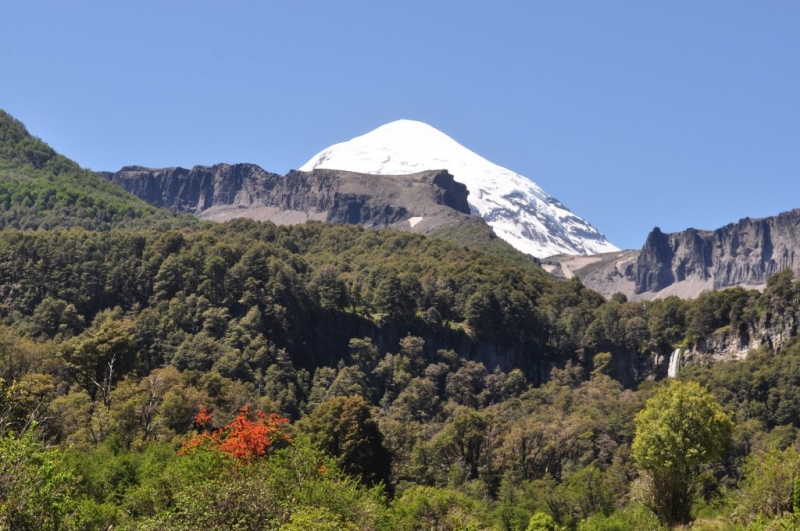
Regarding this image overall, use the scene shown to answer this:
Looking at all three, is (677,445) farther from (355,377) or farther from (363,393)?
(355,377)

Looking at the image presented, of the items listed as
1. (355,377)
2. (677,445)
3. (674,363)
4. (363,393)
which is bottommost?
(363,393)

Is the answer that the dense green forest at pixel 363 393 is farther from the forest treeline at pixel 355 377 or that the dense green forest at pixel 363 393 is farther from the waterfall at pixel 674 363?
the waterfall at pixel 674 363

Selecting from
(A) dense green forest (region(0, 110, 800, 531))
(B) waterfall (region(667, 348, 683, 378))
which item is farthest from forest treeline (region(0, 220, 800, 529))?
(B) waterfall (region(667, 348, 683, 378))

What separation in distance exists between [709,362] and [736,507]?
10920cm

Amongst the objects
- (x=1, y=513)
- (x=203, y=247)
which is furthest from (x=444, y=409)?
(x=1, y=513)

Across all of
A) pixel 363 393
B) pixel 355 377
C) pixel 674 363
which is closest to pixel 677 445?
pixel 363 393

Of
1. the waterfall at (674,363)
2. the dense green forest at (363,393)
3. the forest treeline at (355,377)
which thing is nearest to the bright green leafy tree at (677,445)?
the dense green forest at (363,393)

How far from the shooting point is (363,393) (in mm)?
→ 132625

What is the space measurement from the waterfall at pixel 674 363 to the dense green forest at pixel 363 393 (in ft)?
8.68

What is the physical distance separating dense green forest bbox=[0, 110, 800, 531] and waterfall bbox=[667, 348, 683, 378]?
2.65 m

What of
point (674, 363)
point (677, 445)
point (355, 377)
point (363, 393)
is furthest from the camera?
point (674, 363)

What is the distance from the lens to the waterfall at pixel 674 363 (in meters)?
164

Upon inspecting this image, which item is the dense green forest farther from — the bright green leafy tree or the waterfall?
the waterfall

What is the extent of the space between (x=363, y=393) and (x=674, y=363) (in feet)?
203
